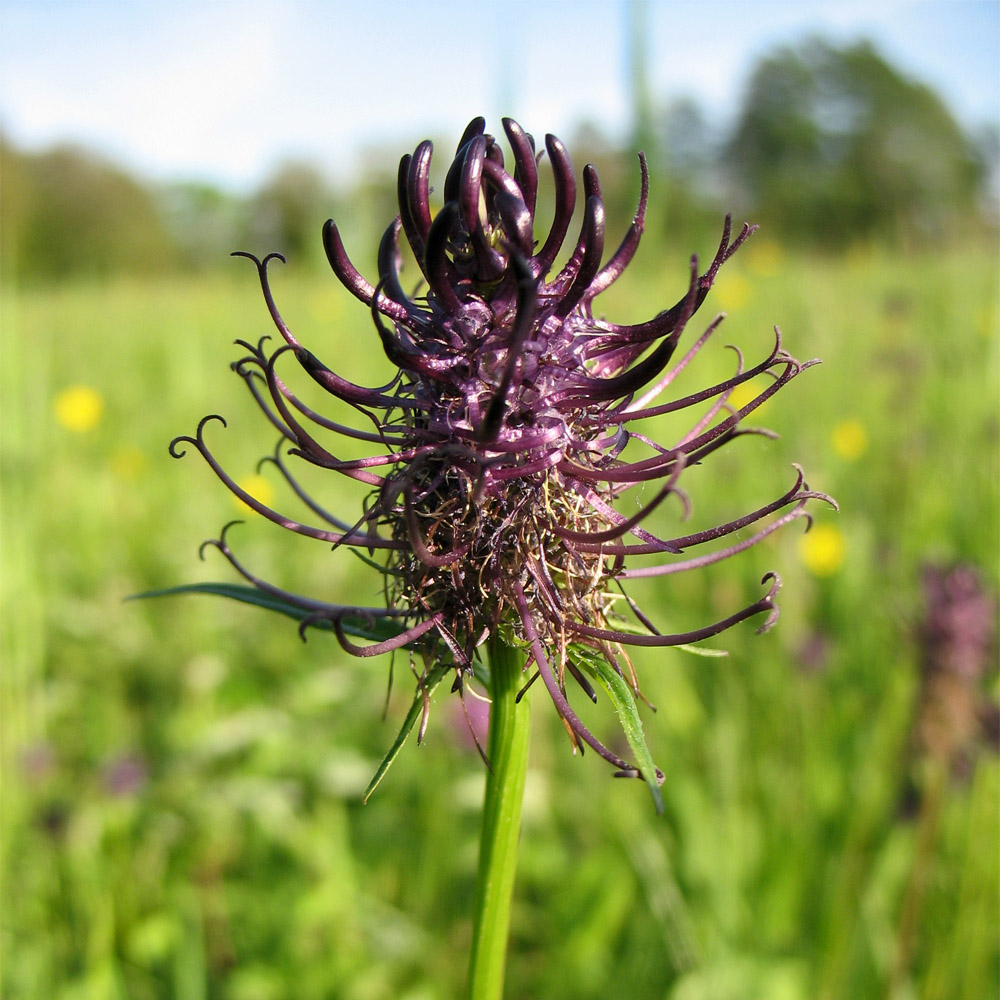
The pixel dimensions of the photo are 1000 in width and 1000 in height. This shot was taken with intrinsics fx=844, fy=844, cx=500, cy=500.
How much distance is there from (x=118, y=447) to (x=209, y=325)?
12.6 ft

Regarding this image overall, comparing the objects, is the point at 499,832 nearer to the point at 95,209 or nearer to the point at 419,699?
the point at 419,699

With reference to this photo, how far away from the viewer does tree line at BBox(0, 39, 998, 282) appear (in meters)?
16.9

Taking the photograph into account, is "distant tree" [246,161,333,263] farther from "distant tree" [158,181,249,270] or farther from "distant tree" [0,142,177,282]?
"distant tree" [0,142,177,282]

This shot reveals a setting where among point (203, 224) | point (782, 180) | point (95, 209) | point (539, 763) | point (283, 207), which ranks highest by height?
point (203, 224)

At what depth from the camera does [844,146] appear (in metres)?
31.2

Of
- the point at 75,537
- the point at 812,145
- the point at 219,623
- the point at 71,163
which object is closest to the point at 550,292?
the point at 219,623

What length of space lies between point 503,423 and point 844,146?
35.2m

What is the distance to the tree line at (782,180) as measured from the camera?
1694 cm

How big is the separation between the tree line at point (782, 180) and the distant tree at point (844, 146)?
0.22 ft

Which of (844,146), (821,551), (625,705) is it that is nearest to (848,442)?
→ (821,551)

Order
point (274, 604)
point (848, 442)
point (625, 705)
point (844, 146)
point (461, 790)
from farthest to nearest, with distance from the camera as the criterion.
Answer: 1. point (844, 146)
2. point (848, 442)
3. point (461, 790)
4. point (274, 604)
5. point (625, 705)

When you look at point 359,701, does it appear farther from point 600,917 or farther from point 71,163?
point 71,163

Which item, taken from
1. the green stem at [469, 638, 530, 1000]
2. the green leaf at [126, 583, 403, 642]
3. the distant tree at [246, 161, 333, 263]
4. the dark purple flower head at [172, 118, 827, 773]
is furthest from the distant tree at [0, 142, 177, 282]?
the green stem at [469, 638, 530, 1000]

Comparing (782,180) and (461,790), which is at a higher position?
(782,180)
